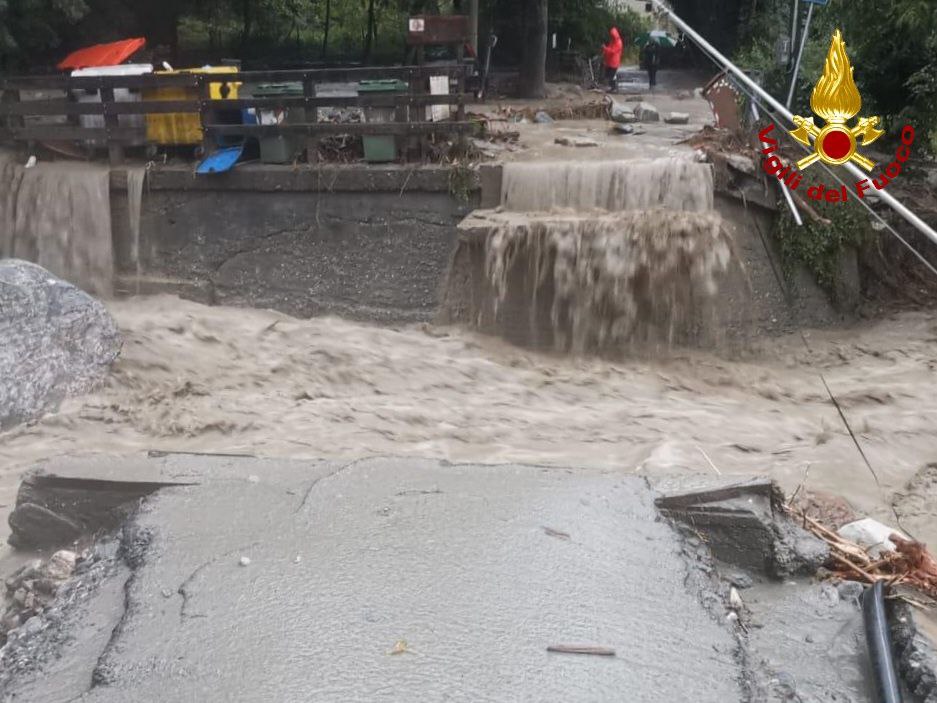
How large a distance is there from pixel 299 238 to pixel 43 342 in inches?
138

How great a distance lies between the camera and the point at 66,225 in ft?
32.7

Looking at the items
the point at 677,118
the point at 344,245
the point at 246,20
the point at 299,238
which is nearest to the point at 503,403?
the point at 344,245

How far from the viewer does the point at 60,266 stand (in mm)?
10023

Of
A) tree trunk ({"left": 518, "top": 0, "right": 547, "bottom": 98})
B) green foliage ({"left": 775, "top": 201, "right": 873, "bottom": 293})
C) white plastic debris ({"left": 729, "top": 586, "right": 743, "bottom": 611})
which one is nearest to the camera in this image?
white plastic debris ({"left": 729, "top": 586, "right": 743, "bottom": 611})

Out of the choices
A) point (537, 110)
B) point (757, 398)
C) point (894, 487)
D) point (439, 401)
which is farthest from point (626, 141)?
point (894, 487)

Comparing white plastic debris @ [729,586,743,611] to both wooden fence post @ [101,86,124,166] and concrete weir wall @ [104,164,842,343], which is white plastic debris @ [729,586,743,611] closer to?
concrete weir wall @ [104,164,842,343]

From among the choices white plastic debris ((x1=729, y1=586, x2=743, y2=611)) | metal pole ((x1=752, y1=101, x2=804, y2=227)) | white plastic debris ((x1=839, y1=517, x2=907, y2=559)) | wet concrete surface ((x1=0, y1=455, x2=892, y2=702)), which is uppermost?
metal pole ((x1=752, y1=101, x2=804, y2=227))

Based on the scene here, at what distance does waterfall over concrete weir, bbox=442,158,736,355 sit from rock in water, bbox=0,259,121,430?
3477mm

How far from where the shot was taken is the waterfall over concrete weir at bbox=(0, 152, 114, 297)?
990cm

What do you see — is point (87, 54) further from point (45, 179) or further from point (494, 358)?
point (494, 358)

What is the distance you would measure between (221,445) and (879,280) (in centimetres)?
763

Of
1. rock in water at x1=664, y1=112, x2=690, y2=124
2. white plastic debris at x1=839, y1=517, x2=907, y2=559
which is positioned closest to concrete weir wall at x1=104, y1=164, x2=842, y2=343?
rock in water at x1=664, y1=112, x2=690, y2=124

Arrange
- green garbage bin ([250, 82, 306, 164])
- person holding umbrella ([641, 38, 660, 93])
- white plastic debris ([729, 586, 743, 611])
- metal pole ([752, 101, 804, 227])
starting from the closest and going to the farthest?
1. white plastic debris ([729, 586, 743, 611])
2. metal pole ([752, 101, 804, 227])
3. green garbage bin ([250, 82, 306, 164])
4. person holding umbrella ([641, 38, 660, 93])

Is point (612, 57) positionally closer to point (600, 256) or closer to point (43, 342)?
point (600, 256)
